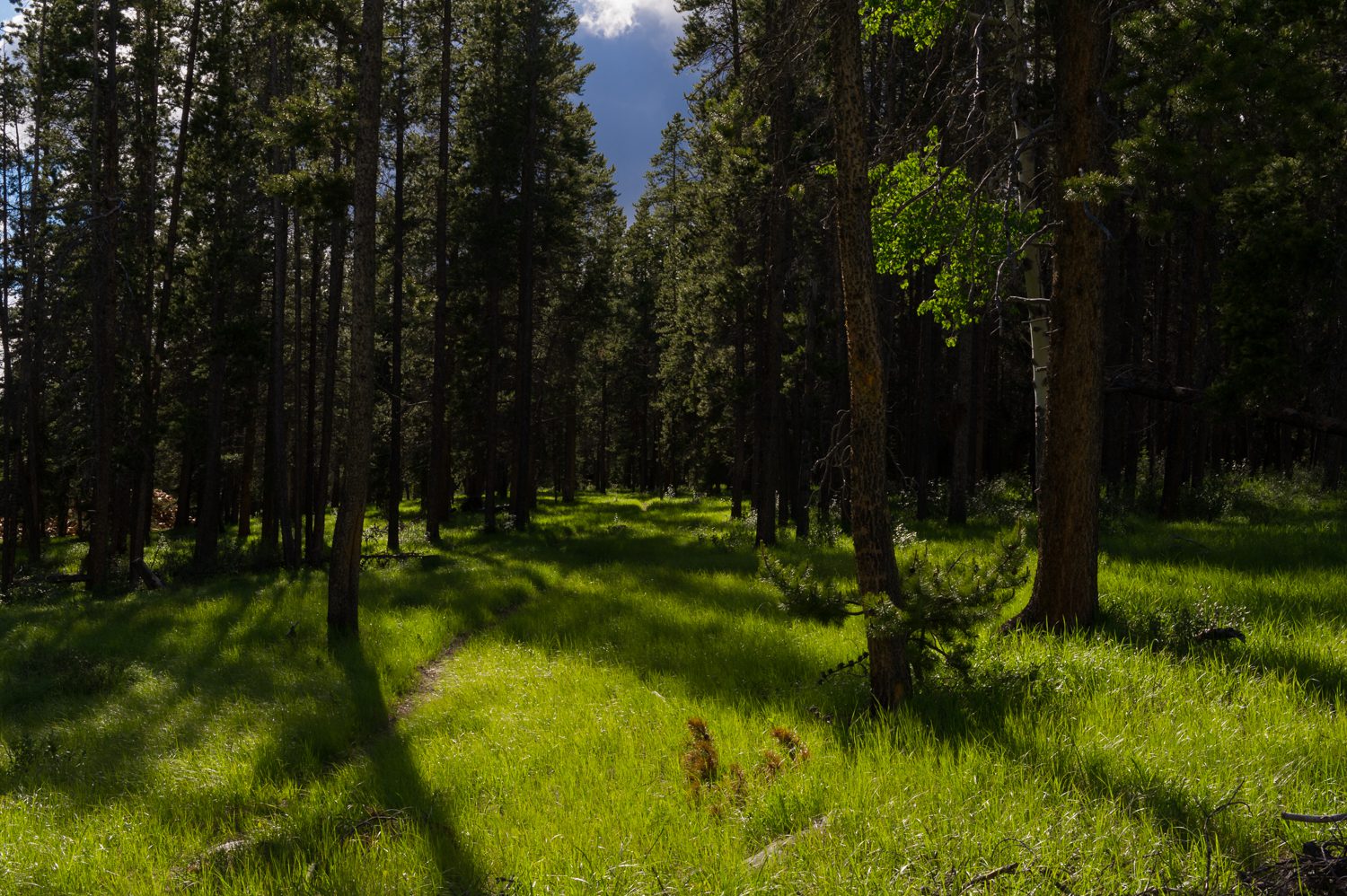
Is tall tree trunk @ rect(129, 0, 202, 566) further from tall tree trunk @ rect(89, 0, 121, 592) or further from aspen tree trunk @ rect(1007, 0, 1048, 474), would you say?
aspen tree trunk @ rect(1007, 0, 1048, 474)

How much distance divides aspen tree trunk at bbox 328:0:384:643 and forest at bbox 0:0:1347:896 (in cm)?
7

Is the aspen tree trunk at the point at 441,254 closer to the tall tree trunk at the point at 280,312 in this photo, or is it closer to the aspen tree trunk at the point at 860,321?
the tall tree trunk at the point at 280,312

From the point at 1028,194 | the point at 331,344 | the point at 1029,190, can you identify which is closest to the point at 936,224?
the point at 1029,190

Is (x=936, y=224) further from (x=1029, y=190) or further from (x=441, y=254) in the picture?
(x=441, y=254)

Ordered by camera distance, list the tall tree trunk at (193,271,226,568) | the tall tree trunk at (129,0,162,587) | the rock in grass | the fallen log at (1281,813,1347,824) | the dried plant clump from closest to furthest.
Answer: the fallen log at (1281,813,1347,824), the rock in grass, the dried plant clump, the tall tree trunk at (129,0,162,587), the tall tree trunk at (193,271,226,568)

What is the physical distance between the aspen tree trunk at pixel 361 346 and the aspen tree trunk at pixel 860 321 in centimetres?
776

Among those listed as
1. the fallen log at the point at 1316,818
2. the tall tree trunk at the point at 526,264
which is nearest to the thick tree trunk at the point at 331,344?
the tall tree trunk at the point at 526,264

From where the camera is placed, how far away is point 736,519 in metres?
26.1

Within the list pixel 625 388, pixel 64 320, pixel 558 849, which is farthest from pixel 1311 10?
pixel 625 388

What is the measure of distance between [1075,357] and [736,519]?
19092 mm

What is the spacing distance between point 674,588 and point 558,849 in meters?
9.36

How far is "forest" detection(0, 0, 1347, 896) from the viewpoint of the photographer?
4387mm

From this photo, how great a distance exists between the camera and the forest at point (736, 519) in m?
4.39

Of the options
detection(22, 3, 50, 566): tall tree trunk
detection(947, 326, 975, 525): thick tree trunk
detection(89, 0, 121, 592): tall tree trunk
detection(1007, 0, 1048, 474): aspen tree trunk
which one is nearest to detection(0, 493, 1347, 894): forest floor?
detection(1007, 0, 1048, 474): aspen tree trunk
